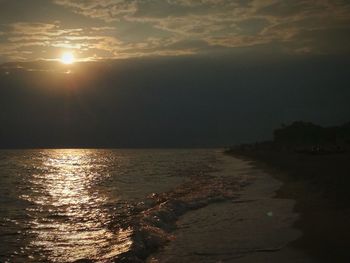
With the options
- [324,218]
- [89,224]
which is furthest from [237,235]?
[89,224]

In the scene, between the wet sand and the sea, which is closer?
the wet sand

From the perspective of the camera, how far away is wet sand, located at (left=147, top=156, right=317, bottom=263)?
10.4 m

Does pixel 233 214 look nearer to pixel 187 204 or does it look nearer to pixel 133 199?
pixel 187 204

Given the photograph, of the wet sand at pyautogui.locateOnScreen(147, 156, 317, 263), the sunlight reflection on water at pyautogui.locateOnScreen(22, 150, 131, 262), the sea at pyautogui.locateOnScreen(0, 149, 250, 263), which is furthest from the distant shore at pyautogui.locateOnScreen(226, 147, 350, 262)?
the sunlight reflection on water at pyautogui.locateOnScreen(22, 150, 131, 262)

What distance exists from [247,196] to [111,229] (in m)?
9.85

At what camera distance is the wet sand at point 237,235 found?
10.4 m

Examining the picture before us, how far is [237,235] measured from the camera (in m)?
12.7

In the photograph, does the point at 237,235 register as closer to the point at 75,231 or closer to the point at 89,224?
the point at 75,231

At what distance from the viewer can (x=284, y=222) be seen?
14.5 m

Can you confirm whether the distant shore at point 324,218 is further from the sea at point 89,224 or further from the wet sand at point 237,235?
the sea at point 89,224

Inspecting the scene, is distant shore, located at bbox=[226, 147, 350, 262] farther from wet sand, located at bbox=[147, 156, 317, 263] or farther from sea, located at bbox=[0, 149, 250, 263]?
sea, located at bbox=[0, 149, 250, 263]

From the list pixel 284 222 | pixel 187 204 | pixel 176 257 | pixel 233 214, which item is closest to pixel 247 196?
pixel 187 204

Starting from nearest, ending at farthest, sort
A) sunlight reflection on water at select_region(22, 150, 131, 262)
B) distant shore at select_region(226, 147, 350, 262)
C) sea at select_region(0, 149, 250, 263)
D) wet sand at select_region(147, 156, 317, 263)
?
1. distant shore at select_region(226, 147, 350, 262)
2. wet sand at select_region(147, 156, 317, 263)
3. sea at select_region(0, 149, 250, 263)
4. sunlight reflection on water at select_region(22, 150, 131, 262)

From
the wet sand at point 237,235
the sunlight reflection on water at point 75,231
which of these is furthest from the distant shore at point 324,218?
the sunlight reflection on water at point 75,231
